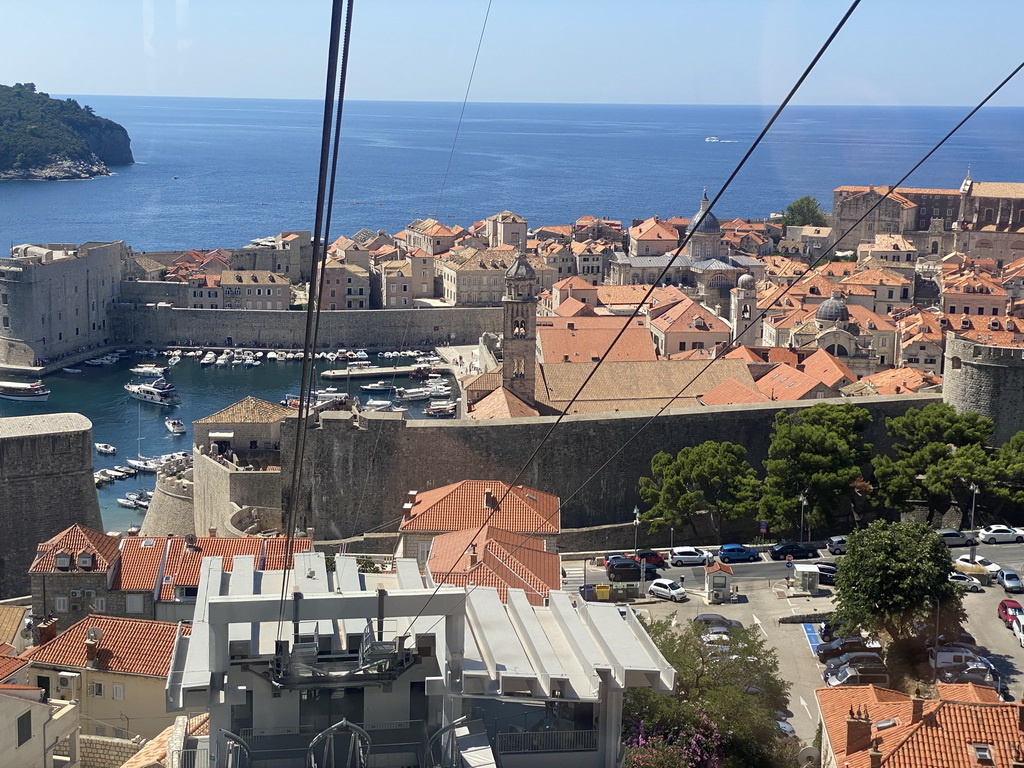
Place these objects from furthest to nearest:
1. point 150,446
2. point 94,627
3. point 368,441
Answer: point 150,446 → point 368,441 → point 94,627

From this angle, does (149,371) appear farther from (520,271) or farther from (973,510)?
(973,510)

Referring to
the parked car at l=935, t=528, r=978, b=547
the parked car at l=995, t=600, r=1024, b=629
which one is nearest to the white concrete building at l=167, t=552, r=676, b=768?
the parked car at l=995, t=600, r=1024, b=629

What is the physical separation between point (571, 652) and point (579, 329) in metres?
18.2

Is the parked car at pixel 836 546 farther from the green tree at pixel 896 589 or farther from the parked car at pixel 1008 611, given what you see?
the green tree at pixel 896 589

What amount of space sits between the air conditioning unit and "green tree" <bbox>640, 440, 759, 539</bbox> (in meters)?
5.86

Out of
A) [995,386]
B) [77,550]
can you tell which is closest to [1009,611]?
[995,386]

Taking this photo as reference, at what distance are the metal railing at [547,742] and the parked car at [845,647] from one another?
463 cm

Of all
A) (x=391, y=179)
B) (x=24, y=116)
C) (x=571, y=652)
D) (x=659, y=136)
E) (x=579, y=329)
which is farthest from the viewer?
(x=659, y=136)

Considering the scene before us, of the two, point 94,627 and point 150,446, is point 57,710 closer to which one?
point 94,627

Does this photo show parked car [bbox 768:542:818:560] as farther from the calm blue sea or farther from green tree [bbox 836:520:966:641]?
the calm blue sea

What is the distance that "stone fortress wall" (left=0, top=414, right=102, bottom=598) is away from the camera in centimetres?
1420

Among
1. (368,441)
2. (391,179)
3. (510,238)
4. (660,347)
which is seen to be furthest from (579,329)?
(391,179)

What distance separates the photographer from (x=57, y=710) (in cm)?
758

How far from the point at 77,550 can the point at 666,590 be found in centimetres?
453
